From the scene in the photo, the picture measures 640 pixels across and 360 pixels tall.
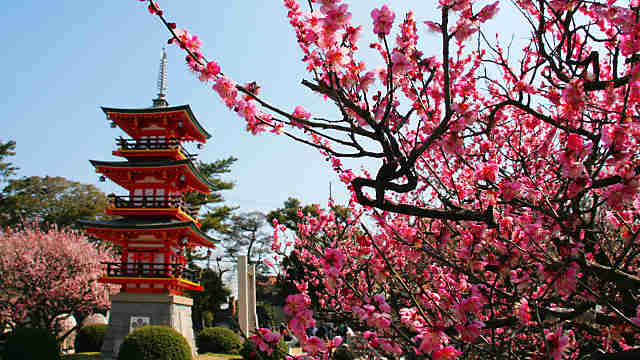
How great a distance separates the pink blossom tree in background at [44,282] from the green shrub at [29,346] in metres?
3.97

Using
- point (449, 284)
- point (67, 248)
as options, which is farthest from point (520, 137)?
point (67, 248)

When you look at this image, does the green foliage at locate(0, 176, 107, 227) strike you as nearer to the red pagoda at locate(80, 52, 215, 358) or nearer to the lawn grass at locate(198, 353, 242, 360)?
the red pagoda at locate(80, 52, 215, 358)

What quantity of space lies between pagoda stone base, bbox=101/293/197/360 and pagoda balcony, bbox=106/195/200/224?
2.80m

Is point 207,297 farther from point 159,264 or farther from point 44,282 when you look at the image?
point 159,264

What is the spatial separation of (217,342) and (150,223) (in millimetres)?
5228

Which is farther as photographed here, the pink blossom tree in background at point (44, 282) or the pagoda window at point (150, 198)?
the pink blossom tree in background at point (44, 282)

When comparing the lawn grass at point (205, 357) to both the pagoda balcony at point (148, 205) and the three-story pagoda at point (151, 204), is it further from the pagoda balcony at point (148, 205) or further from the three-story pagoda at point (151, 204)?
the pagoda balcony at point (148, 205)

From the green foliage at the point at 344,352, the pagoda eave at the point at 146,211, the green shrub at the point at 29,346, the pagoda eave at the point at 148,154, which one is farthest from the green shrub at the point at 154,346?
the green foliage at the point at 344,352

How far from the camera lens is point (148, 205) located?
642 inches

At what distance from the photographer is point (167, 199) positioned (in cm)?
1662

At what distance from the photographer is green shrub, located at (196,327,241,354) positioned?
1739 cm

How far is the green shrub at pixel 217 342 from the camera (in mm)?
17391

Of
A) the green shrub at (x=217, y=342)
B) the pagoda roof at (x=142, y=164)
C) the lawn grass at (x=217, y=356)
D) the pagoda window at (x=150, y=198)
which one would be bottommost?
the lawn grass at (x=217, y=356)

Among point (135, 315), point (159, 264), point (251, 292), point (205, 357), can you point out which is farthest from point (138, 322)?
point (251, 292)
